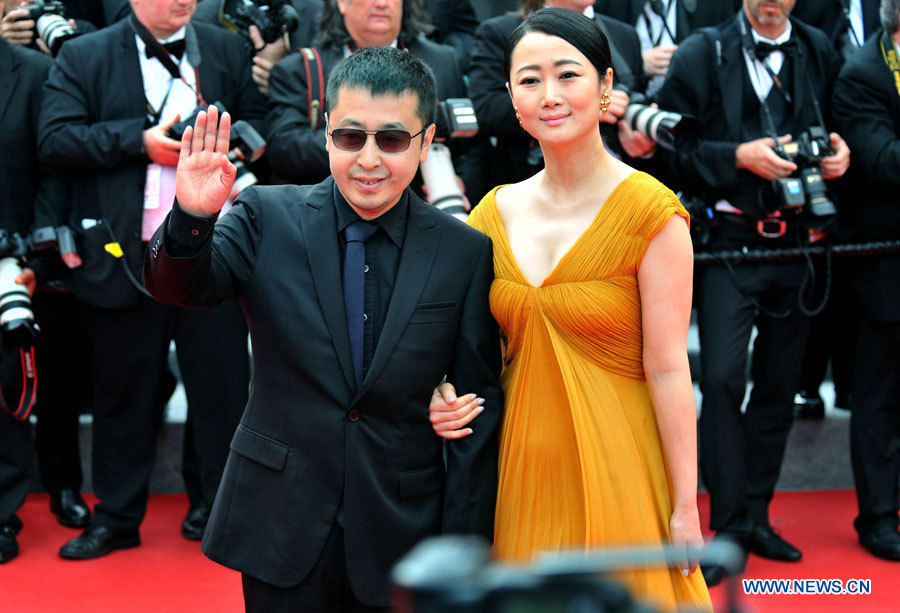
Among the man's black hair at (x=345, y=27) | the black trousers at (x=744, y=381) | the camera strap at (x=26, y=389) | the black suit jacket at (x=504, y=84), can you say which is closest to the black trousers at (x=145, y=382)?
the camera strap at (x=26, y=389)

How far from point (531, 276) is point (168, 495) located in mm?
2947

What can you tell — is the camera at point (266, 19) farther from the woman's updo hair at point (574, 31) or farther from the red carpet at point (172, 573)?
the woman's updo hair at point (574, 31)

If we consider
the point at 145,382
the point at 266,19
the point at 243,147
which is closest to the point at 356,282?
the point at 243,147

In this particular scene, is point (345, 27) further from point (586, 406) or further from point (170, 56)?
point (586, 406)

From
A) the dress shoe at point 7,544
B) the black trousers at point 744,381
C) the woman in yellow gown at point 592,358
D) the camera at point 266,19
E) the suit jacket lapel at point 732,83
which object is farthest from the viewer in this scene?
the camera at point 266,19

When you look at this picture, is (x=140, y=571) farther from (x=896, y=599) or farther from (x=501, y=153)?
(x=896, y=599)

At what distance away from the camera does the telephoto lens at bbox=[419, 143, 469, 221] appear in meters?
3.83

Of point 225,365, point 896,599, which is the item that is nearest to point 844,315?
point 896,599

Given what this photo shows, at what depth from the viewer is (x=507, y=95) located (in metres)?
4.52

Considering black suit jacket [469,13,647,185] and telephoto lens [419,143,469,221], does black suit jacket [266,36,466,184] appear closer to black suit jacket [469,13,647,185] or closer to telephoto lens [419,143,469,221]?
black suit jacket [469,13,647,185]

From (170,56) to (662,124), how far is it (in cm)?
191

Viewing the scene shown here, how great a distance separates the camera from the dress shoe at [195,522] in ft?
14.6

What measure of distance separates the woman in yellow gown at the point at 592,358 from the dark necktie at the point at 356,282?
334mm

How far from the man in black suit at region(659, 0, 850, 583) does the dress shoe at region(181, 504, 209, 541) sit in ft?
6.54
